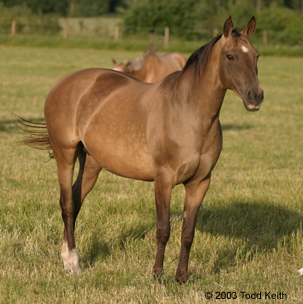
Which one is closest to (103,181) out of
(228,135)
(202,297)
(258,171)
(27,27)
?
(258,171)

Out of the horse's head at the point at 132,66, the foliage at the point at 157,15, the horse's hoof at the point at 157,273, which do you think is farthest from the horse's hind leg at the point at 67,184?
the foliage at the point at 157,15

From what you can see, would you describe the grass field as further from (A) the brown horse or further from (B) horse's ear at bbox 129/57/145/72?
(B) horse's ear at bbox 129/57/145/72

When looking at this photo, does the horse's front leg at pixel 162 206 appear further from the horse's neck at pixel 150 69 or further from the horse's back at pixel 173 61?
the horse's back at pixel 173 61

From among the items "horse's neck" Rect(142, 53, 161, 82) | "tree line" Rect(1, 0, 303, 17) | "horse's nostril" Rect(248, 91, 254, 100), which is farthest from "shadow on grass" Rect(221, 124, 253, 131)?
"tree line" Rect(1, 0, 303, 17)

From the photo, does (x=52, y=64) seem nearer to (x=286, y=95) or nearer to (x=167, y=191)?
(x=286, y=95)

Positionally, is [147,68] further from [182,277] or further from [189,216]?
[182,277]

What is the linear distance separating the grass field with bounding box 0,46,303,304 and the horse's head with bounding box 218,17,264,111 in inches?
56.0

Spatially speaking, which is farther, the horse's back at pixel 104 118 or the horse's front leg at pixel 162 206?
the horse's back at pixel 104 118

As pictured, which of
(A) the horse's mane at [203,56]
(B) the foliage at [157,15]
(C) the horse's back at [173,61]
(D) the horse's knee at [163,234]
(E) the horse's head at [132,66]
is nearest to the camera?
(A) the horse's mane at [203,56]

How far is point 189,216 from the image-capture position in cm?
364

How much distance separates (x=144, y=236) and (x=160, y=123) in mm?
1592

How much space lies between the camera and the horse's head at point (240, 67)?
3010 millimetres

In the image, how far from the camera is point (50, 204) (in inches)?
204

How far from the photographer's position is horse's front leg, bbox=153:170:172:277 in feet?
11.2
